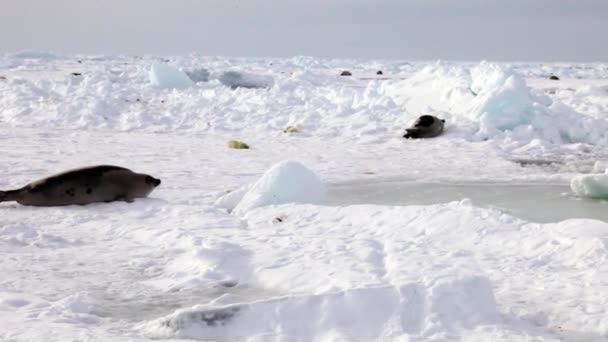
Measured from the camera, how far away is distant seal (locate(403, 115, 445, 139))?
11.4 metres

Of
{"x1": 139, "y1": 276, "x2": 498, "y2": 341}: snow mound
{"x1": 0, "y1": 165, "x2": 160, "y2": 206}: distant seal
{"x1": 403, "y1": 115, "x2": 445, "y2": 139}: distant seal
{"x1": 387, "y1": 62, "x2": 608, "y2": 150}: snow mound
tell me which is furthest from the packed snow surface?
{"x1": 403, "y1": 115, "x2": 445, "y2": 139}: distant seal

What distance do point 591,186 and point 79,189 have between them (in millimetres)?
4257

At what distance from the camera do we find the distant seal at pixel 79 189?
5676 mm

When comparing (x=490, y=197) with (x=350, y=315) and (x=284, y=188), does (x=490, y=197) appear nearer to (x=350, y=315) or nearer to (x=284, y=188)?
(x=284, y=188)

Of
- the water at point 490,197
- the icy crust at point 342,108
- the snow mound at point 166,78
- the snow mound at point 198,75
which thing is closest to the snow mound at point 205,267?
the water at point 490,197

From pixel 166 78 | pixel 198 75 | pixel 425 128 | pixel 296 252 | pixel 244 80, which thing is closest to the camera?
pixel 296 252

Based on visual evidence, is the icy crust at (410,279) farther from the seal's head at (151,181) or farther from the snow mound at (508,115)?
the snow mound at (508,115)

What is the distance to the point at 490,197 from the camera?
6387mm

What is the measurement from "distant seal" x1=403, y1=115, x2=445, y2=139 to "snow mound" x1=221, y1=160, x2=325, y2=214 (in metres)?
5.71

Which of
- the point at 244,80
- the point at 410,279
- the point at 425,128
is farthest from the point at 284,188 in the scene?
the point at 244,80

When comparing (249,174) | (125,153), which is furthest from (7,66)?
(249,174)

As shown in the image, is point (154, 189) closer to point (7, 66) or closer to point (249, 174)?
point (249, 174)

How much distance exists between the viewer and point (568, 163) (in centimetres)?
898

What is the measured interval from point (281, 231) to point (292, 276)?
114 centimetres
